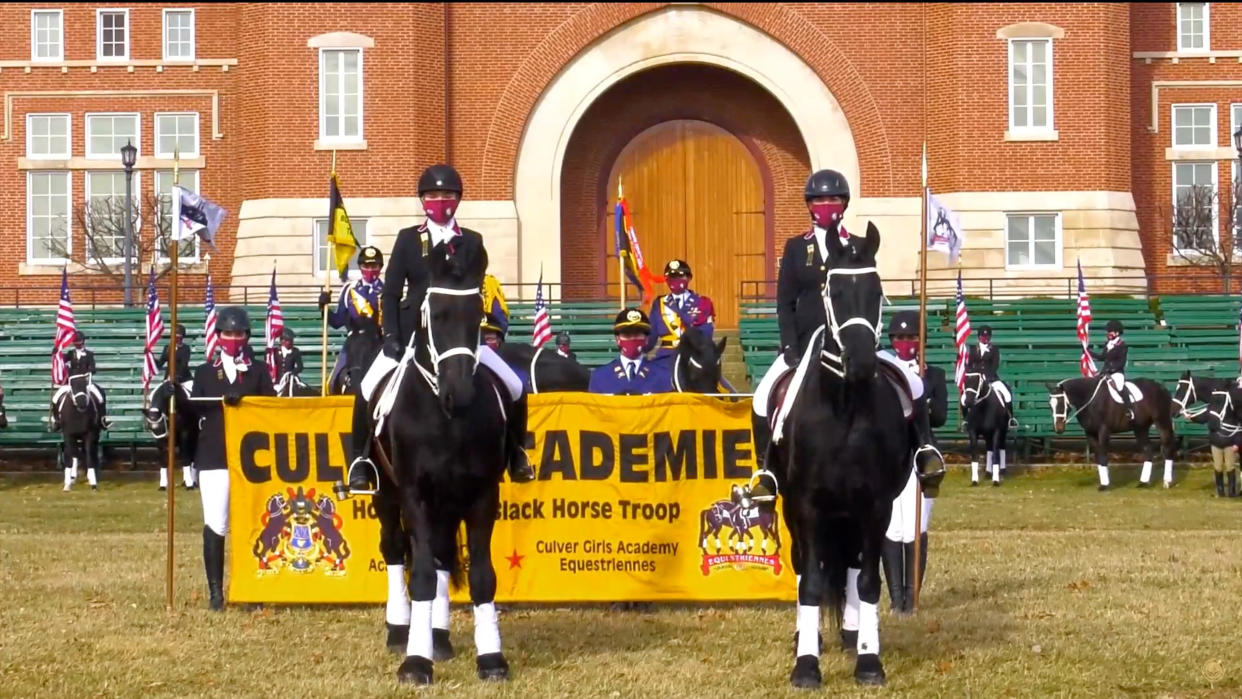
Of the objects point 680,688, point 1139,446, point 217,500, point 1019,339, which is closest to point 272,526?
point 217,500

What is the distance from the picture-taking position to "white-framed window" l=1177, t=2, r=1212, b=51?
48.1 metres

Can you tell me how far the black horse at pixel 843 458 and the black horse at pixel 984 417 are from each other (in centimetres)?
2188

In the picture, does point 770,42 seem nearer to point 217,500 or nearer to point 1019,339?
point 1019,339

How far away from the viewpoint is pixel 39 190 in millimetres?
48594

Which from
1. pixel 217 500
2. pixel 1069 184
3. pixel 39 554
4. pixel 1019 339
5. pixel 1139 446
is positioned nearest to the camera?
pixel 217 500

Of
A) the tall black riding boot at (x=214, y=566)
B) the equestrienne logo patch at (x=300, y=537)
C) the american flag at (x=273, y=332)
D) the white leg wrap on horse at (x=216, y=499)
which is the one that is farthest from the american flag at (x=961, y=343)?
the tall black riding boot at (x=214, y=566)

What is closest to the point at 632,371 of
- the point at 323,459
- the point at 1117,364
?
the point at 323,459

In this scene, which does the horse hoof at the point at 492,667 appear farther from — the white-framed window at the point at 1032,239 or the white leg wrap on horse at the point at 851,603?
the white-framed window at the point at 1032,239

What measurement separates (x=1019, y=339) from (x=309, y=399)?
25.9 metres

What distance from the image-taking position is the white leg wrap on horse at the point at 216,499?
1553cm

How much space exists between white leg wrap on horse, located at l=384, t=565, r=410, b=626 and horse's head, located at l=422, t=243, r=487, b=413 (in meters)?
2.14

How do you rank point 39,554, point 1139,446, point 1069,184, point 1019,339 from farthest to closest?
point 1069,184 < point 1019,339 < point 1139,446 < point 39,554

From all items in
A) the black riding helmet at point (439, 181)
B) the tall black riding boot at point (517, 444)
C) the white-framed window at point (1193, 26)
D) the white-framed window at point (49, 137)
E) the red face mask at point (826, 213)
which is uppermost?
the white-framed window at point (1193, 26)

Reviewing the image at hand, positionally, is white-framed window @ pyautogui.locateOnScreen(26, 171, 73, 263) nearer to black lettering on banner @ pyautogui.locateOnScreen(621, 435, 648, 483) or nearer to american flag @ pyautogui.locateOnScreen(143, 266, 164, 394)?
american flag @ pyautogui.locateOnScreen(143, 266, 164, 394)
